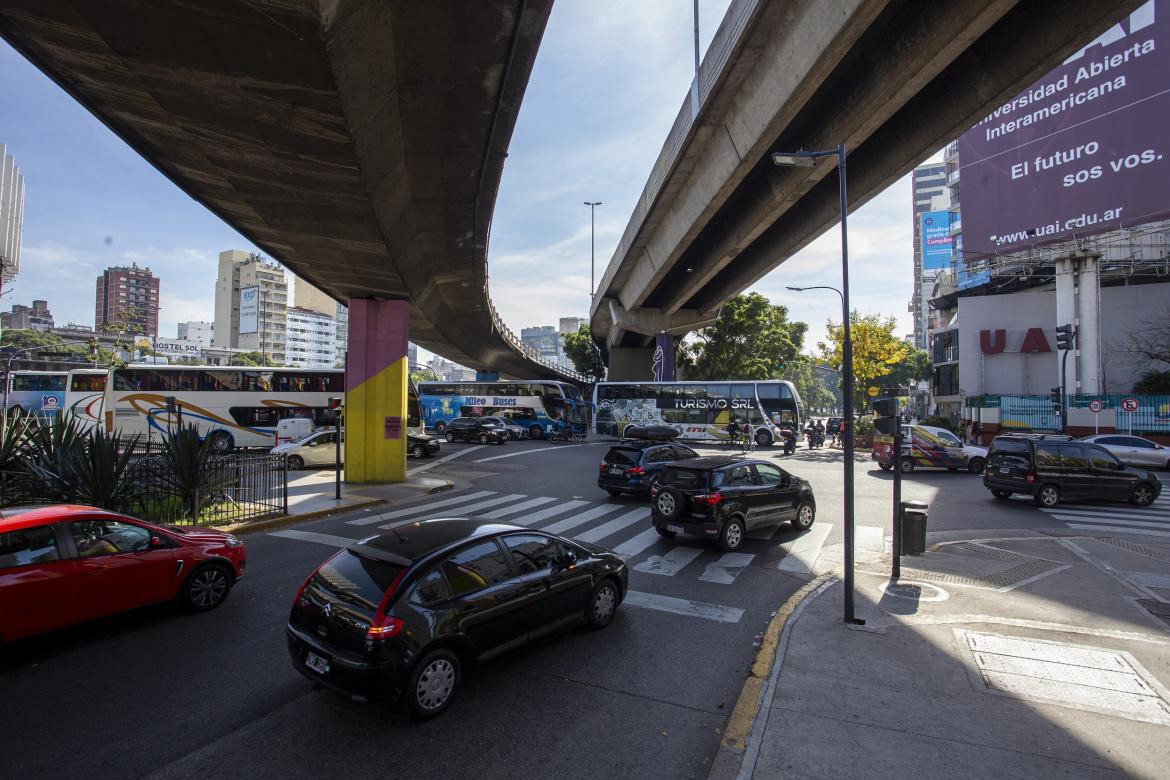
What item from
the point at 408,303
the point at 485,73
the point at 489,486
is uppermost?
the point at 485,73

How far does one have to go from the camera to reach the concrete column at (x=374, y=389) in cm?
1806

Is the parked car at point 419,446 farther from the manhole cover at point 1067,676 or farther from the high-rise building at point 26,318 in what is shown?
the high-rise building at point 26,318

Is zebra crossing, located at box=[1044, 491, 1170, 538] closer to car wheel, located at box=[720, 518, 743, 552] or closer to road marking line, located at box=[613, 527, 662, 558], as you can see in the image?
car wheel, located at box=[720, 518, 743, 552]

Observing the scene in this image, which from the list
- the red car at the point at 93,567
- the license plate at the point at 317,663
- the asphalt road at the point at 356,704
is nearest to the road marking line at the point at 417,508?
the asphalt road at the point at 356,704

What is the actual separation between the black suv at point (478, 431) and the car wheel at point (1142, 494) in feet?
90.3

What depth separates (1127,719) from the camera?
460 cm

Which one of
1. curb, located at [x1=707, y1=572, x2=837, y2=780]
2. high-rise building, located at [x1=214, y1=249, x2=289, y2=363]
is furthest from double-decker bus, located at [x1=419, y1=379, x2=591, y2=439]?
high-rise building, located at [x1=214, y1=249, x2=289, y2=363]

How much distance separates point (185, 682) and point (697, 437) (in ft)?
102

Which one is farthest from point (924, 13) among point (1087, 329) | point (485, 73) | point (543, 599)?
point (1087, 329)

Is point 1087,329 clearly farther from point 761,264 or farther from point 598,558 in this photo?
point 598,558

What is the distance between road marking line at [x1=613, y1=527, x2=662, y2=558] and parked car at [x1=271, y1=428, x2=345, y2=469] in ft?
48.8

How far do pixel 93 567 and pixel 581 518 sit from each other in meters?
8.83

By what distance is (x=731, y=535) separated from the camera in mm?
10117

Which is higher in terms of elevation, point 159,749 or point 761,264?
point 761,264
